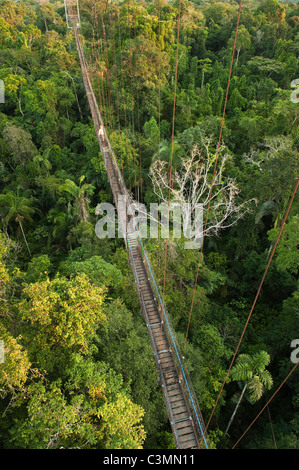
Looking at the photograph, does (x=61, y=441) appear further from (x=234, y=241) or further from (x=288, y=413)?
(x=234, y=241)

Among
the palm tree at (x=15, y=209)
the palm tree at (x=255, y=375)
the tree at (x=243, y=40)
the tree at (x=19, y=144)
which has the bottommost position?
the palm tree at (x=255, y=375)

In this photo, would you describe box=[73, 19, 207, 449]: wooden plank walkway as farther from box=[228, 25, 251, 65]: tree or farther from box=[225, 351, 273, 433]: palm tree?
box=[228, 25, 251, 65]: tree

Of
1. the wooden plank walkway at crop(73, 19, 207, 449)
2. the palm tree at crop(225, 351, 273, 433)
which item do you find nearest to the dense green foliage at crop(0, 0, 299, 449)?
the palm tree at crop(225, 351, 273, 433)

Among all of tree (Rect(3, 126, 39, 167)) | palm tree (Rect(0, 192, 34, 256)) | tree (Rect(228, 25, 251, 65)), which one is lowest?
palm tree (Rect(0, 192, 34, 256))

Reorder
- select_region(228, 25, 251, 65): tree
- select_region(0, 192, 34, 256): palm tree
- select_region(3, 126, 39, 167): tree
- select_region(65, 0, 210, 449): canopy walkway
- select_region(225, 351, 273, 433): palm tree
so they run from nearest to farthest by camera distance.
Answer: select_region(65, 0, 210, 449): canopy walkway
select_region(225, 351, 273, 433): palm tree
select_region(0, 192, 34, 256): palm tree
select_region(3, 126, 39, 167): tree
select_region(228, 25, 251, 65): tree

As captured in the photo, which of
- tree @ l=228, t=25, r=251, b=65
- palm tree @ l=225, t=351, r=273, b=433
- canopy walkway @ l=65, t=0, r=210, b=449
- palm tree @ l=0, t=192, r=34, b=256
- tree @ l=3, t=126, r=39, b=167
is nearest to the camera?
canopy walkway @ l=65, t=0, r=210, b=449

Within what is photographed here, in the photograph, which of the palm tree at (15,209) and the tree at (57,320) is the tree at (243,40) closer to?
the palm tree at (15,209)

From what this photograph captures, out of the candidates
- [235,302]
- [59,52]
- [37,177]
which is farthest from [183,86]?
[235,302]

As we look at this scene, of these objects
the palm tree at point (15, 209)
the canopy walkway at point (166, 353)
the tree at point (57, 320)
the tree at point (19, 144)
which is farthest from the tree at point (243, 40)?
the tree at point (57, 320)

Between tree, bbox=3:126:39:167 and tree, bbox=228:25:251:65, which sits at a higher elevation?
tree, bbox=228:25:251:65
